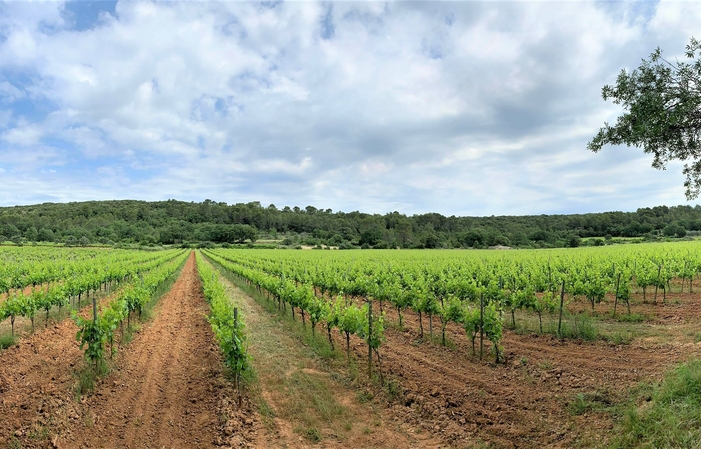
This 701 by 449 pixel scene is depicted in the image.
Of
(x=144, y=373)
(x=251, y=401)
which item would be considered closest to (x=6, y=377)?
(x=144, y=373)

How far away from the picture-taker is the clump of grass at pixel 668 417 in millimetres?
4699

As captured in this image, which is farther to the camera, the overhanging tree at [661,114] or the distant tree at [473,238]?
the distant tree at [473,238]

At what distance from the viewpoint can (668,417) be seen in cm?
511

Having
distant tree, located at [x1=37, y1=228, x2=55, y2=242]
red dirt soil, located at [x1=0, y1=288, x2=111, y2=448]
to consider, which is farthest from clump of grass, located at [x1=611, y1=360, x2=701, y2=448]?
distant tree, located at [x1=37, y1=228, x2=55, y2=242]

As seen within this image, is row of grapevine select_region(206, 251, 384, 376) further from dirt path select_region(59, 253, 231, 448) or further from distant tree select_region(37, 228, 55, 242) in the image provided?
distant tree select_region(37, 228, 55, 242)

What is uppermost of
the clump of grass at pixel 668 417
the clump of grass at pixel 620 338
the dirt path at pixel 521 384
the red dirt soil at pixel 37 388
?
the clump of grass at pixel 668 417

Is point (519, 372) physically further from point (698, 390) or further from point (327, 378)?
point (327, 378)

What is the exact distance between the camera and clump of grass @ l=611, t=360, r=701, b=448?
4.70m

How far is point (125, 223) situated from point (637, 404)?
142160 mm

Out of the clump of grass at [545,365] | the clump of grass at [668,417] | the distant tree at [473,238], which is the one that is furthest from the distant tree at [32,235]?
the clump of grass at [668,417]

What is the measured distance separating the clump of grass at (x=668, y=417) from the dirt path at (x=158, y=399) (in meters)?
6.18

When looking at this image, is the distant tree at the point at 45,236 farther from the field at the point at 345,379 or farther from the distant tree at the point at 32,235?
the field at the point at 345,379

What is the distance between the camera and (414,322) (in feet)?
46.0

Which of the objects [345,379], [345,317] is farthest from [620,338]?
[345,379]
